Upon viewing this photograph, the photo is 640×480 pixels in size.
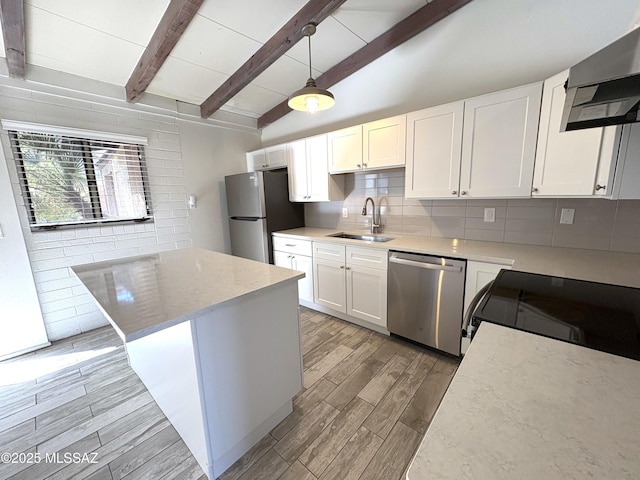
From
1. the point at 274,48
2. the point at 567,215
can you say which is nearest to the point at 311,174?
the point at 274,48

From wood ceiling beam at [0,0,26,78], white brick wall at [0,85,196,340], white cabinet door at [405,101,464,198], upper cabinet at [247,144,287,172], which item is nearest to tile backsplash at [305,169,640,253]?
white cabinet door at [405,101,464,198]

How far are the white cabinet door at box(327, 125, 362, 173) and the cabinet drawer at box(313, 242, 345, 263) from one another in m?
0.82

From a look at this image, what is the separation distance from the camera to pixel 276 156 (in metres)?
3.43

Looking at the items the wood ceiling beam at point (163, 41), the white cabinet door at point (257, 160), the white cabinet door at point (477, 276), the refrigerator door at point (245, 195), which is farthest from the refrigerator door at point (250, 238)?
the white cabinet door at point (477, 276)

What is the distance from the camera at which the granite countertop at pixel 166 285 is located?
40.3 inches

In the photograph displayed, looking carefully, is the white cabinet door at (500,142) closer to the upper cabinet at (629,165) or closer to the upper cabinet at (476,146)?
the upper cabinet at (476,146)

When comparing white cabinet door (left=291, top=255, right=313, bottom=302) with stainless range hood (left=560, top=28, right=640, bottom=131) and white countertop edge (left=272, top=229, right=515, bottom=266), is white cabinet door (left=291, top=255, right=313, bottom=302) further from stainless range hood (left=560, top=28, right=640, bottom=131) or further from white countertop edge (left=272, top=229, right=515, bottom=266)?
stainless range hood (left=560, top=28, right=640, bottom=131)

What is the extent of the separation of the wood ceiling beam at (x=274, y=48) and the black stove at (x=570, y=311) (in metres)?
2.22

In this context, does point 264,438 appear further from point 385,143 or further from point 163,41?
point 163,41

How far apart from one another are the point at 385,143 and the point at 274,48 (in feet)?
4.32

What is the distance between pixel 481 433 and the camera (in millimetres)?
485

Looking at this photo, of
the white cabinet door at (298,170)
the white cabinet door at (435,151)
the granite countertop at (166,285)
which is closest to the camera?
the granite countertop at (166,285)

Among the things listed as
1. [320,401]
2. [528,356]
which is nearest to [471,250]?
[528,356]

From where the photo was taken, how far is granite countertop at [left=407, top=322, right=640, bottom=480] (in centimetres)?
42
